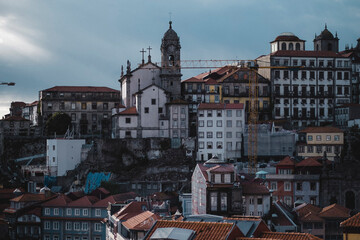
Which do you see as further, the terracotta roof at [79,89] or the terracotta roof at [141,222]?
the terracotta roof at [79,89]

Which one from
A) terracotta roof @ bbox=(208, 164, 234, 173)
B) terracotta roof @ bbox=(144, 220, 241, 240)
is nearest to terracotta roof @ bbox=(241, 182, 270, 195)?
terracotta roof @ bbox=(208, 164, 234, 173)

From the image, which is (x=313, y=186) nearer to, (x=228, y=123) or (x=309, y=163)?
(x=309, y=163)

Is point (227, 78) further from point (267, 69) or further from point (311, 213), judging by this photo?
point (311, 213)

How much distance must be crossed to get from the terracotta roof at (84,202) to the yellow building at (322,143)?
3906 cm

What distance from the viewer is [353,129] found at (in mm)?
126250

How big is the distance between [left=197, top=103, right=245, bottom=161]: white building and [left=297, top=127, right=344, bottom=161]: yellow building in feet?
36.0

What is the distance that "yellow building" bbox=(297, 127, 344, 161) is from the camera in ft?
397

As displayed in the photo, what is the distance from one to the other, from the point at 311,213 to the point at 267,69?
53.7 meters

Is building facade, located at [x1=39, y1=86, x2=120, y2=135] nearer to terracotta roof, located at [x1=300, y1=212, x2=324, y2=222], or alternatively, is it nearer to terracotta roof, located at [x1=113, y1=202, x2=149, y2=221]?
terracotta roof, located at [x1=300, y1=212, x2=324, y2=222]

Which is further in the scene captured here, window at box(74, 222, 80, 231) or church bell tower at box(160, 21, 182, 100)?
church bell tower at box(160, 21, 182, 100)

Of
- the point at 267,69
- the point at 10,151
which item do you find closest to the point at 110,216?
the point at 10,151

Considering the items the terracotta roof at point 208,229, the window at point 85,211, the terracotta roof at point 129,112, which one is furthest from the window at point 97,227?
the terracotta roof at point 208,229

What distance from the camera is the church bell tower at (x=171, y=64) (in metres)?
134

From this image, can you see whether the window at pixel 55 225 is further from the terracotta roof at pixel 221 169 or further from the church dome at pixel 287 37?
the church dome at pixel 287 37
